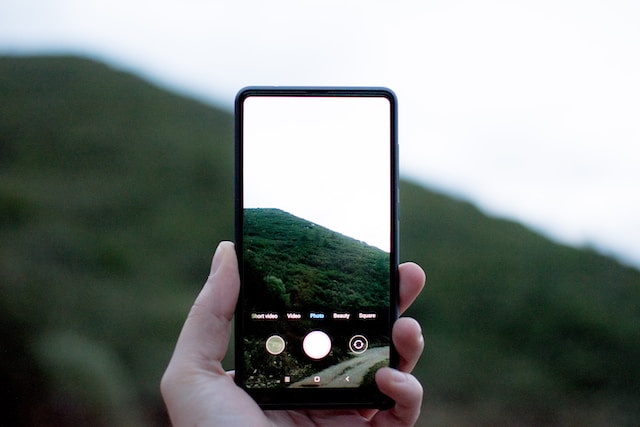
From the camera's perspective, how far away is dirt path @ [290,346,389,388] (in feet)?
2.14

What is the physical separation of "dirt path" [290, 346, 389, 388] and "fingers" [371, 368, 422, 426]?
0.9 inches

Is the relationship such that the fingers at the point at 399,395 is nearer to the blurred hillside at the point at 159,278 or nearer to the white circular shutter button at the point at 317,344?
the white circular shutter button at the point at 317,344

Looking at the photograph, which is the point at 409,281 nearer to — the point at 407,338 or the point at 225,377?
the point at 407,338

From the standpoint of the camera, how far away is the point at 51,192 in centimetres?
141

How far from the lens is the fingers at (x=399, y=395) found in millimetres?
617

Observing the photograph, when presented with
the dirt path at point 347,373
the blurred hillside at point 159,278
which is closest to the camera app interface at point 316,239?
the dirt path at point 347,373

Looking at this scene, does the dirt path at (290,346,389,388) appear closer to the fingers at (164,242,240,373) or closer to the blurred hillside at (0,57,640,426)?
the fingers at (164,242,240,373)

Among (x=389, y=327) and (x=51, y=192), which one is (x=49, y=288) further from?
(x=389, y=327)

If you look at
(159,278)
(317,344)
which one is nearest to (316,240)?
(317,344)

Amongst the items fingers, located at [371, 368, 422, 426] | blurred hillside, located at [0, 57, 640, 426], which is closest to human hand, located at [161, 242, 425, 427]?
fingers, located at [371, 368, 422, 426]

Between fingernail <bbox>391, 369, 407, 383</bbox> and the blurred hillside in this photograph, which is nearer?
fingernail <bbox>391, 369, 407, 383</bbox>

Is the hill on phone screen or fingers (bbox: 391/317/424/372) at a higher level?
the hill on phone screen

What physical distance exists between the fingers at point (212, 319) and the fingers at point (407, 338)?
0.58 ft

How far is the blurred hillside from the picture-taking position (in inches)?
49.4
